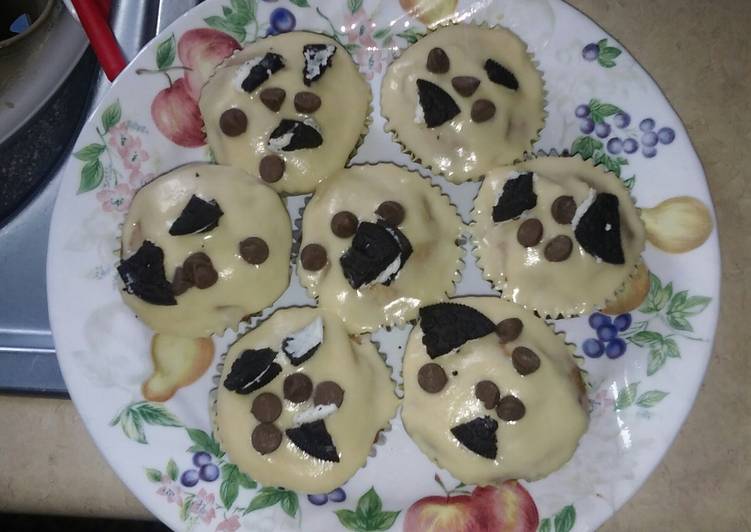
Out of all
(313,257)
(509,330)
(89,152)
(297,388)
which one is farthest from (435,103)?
(89,152)

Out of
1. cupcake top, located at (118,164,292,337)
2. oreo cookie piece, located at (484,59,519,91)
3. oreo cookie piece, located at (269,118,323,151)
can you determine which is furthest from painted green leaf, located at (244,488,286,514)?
oreo cookie piece, located at (484,59,519,91)

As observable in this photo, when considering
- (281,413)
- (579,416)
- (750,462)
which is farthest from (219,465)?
(750,462)

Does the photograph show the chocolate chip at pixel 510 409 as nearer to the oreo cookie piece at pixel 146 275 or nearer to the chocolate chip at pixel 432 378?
the chocolate chip at pixel 432 378

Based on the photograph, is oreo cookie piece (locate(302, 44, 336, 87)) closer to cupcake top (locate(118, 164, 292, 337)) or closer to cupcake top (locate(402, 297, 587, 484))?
cupcake top (locate(118, 164, 292, 337))

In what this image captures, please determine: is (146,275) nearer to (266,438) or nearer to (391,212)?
(266,438)

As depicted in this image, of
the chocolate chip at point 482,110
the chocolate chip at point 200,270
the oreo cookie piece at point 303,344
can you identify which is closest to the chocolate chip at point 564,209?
the chocolate chip at point 482,110
